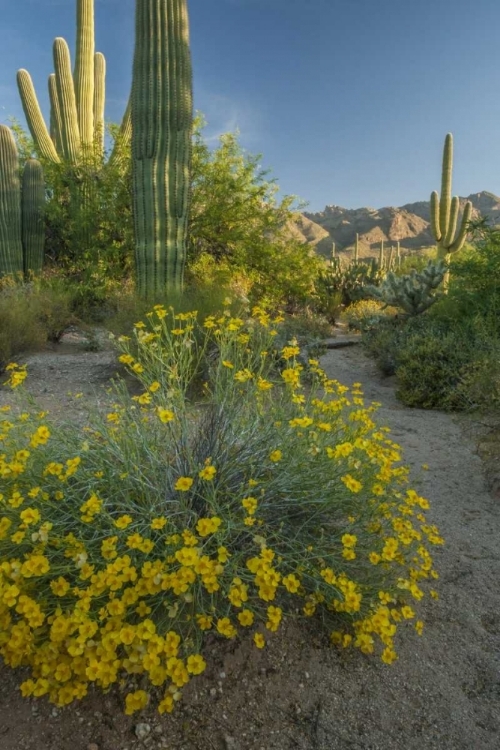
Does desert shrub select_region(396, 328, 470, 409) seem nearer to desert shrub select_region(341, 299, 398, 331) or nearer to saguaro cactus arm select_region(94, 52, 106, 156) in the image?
desert shrub select_region(341, 299, 398, 331)

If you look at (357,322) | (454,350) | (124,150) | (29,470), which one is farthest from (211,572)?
(124,150)

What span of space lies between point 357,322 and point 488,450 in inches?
254

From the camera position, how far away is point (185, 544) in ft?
5.46

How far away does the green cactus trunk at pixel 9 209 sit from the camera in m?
11.3

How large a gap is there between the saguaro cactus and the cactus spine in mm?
10755

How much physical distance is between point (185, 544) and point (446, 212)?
15.7m

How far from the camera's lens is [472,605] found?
87.8 inches

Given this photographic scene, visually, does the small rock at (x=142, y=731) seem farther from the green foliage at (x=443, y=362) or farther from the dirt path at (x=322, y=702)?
the green foliage at (x=443, y=362)

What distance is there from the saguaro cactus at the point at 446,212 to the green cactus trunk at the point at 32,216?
1070 centimetres

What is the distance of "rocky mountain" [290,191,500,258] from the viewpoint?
4888cm

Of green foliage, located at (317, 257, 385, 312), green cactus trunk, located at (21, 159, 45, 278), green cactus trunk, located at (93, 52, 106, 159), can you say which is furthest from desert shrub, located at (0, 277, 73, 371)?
green cactus trunk, located at (93, 52, 106, 159)

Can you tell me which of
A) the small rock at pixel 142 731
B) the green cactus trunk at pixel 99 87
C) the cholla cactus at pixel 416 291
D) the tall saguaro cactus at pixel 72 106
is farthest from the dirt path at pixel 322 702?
the green cactus trunk at pixel 99 87

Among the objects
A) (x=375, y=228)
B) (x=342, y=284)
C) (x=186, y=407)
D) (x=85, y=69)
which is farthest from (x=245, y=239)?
(x=375, y=228)

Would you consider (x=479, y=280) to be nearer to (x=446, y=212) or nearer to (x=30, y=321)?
(x=30, y=321)
